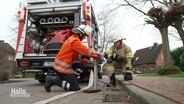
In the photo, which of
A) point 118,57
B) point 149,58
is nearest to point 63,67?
point 118,57

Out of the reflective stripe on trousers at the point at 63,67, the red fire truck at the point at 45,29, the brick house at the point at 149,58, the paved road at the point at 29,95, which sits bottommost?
the paved road at the point at 29,95

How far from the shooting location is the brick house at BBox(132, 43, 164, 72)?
7038 centimetres

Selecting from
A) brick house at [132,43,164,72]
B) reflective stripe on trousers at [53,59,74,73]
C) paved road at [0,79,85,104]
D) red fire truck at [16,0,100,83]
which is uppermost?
brick house at [132,43,164,72]

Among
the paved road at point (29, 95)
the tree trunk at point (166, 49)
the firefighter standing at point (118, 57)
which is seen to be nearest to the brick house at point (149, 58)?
the tree trunk at point (166, 49)

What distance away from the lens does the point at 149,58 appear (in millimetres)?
73938

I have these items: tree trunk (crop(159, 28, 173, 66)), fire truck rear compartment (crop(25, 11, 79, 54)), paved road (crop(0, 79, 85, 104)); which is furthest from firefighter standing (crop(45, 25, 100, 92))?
tree trunk (crop(159, 28, 173, 66))

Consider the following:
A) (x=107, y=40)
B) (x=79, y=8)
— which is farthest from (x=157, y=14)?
(x=107, y=40)

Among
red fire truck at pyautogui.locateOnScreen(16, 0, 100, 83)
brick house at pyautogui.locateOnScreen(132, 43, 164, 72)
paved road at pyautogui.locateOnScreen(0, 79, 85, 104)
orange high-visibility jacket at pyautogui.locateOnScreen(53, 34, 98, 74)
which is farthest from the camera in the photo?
brick house at pyautogui.locateOnScreen(132, 43, 164, 72)

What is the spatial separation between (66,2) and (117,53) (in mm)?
2725

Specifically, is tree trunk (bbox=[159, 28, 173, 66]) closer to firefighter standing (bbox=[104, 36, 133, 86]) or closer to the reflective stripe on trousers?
firefighter standing (bbox=[104, 36, 133, 86])

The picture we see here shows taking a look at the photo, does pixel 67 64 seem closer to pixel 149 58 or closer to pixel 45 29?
pixel 45 29

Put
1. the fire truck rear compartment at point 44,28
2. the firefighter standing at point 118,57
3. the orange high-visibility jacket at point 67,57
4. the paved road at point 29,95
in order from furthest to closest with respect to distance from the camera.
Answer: the fire truck rear compartment at point 44,28
the firefighter standing at point 118,57
the orange high-visibility jacket at point 67,57
the paved road at point 29,95

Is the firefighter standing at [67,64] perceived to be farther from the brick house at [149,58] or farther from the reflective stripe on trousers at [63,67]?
the brick house at [149,58]

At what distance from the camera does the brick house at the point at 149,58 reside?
70.4 m
